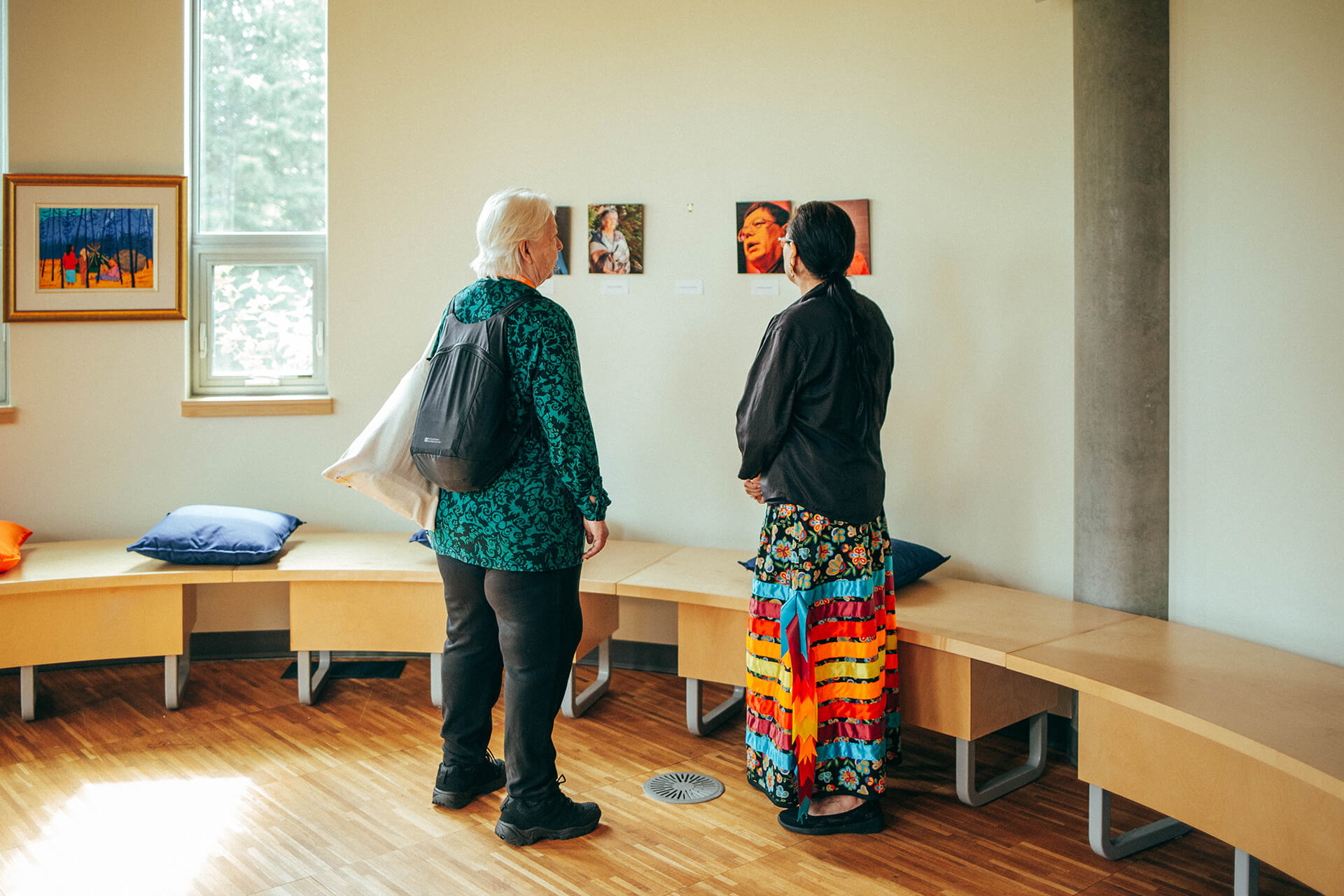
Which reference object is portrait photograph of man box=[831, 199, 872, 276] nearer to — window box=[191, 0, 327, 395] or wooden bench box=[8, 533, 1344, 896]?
wooden bench box=[8, 533, 1344, 896]

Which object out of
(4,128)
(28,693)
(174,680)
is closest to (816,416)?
(174,680)

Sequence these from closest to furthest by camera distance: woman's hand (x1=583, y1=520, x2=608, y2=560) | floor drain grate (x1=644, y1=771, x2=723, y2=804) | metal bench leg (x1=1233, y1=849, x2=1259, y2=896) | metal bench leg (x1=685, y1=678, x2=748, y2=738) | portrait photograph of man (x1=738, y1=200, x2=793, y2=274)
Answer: metal bench leg (x1=1233, y1=849, x2=1259, y2=896)
woman's hand (x1=583, y1=520, x2=608, y2=560)
floor drain grate (x1=644, y1=771, x2=723, y2=804)
metal bench leg (x1=685, y1=678, x2=748, y2=738)
portrait photograph of man (x1=738, y1=200, x2=793, y2=274)

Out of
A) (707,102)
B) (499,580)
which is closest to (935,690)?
(499,580)

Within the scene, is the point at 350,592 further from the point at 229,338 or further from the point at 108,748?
the point at 229,338

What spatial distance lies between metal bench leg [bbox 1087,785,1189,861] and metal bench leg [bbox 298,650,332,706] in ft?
8.35

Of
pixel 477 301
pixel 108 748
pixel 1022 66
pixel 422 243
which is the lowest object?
pixel 108 748

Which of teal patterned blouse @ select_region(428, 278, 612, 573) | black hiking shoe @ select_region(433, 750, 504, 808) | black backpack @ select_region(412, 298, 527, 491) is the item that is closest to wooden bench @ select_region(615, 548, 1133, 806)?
black hiking shoe @ select_region(433, 750, 504, 808)

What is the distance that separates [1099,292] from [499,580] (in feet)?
6.20

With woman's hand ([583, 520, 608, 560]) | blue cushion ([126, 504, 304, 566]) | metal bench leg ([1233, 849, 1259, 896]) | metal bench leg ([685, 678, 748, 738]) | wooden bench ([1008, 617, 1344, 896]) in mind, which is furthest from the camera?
blue cushion ([126, 504, 304, 566])

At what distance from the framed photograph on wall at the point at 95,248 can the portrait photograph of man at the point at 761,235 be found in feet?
7.25

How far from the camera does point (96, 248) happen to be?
158 inches

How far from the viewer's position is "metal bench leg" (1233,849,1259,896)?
219 cm

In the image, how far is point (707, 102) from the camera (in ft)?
12.4

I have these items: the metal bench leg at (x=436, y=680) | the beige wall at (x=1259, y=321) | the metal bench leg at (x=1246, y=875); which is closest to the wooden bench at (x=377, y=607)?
the metal bench leg at (x=436, y=680)
